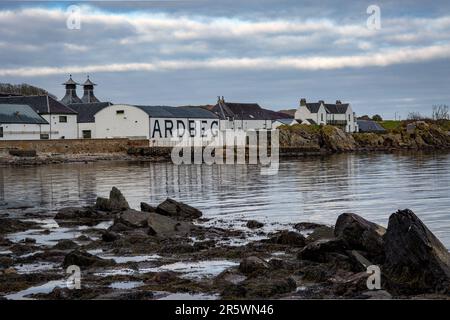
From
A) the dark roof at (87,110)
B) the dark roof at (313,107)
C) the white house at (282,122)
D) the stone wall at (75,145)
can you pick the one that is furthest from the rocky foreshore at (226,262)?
the dark roof at (313,107)

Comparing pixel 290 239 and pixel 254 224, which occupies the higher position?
pixel 290 239

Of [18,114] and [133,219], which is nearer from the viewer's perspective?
[133,219]

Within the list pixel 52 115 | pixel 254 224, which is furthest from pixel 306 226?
pixel 52 115

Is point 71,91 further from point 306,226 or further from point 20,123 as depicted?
point 306,226

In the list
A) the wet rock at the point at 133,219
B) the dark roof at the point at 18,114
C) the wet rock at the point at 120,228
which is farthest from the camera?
the dark roof at the point at 18,114

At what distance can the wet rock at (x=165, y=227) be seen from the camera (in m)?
23.2

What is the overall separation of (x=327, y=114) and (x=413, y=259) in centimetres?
13283

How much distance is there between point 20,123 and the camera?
9219 centimetres

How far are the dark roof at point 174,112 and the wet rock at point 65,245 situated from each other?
8734 centimetres

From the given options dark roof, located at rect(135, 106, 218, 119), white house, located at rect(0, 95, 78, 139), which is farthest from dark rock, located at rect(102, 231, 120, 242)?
dark roof, located at rect(135, 106, 218, 119)

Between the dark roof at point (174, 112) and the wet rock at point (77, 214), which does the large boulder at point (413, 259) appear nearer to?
the wet rock at point (77, 214)

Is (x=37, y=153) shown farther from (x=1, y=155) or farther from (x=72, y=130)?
(x=72, y=130)

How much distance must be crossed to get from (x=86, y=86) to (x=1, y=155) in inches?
1979

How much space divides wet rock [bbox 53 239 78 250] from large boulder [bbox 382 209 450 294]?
33.7ft
